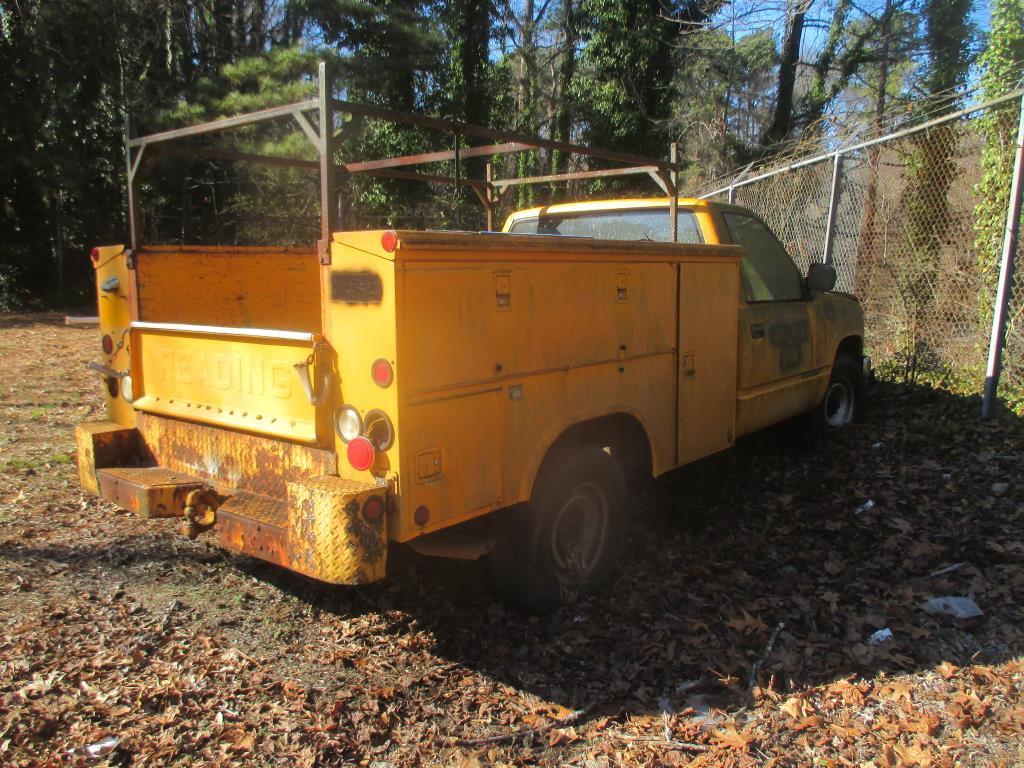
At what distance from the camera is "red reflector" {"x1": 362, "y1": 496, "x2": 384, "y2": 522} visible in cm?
288

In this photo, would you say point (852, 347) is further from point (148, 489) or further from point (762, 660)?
point (148, 489)

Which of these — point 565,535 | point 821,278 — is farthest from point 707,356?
point 821,278

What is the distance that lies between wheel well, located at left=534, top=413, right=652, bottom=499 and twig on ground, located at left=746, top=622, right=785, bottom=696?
102 centimetres

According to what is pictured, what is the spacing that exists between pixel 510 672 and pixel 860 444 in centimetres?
430

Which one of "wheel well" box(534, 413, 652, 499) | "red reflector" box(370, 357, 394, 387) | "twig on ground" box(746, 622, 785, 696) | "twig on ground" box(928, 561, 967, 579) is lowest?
"twig on ground" box(746, 622, 785, 696)

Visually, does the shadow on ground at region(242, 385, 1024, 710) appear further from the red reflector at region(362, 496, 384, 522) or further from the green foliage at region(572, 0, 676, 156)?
the green foliage at region(572, 0, 676, 156)

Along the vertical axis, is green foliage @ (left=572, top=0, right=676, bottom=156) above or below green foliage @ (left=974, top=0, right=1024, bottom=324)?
above

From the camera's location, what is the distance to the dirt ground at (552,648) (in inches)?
117

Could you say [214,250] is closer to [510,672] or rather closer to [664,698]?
[510,672]

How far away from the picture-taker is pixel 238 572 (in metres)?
4.32

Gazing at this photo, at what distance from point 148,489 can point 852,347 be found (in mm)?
5768

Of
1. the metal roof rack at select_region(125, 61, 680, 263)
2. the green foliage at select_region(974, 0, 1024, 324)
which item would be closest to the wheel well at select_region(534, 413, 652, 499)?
the metal roof rack at select_region(125, 61, 680, 263)

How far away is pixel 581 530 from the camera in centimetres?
401

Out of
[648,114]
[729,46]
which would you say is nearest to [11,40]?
[648,114]
